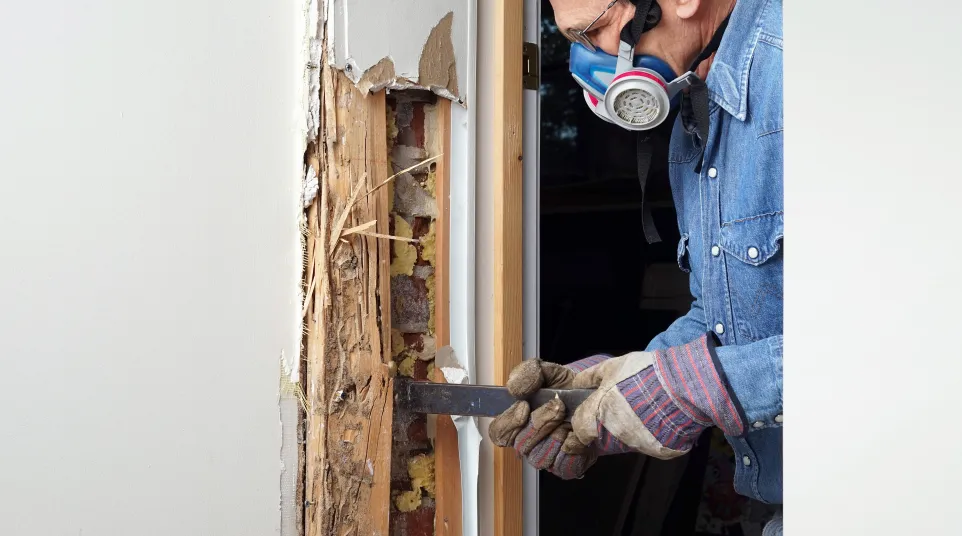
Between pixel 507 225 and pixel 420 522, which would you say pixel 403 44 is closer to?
pixel 507 225

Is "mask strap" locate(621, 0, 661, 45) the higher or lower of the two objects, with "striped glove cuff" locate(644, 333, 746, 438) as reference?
higher

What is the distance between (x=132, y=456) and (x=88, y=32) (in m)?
0.75

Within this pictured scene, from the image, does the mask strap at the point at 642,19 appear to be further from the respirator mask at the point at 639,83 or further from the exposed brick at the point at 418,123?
the exposed brick at the point at 418,123

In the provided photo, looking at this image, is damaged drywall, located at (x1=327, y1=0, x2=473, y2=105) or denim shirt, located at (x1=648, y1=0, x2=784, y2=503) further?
damaged drywall, located at (x1=327, y1=0, x2=473, y2=105)

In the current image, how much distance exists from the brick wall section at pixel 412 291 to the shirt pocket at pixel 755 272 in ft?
2.25

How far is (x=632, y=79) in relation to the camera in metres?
1.58

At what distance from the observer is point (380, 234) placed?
168 cm

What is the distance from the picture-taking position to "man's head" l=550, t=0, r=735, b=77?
1.67 metres

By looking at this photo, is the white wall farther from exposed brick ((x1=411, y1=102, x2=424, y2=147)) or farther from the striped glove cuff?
the striped glove cuff

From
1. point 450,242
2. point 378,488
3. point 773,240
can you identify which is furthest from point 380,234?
point 773,240

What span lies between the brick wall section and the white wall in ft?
0.84

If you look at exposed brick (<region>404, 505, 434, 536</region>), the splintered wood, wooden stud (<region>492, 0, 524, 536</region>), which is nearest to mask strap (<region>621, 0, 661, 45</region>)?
wooden stud (<region>492, 0, 524, 536</region>)

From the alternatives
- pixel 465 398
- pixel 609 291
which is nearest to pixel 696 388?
pixel 465 398

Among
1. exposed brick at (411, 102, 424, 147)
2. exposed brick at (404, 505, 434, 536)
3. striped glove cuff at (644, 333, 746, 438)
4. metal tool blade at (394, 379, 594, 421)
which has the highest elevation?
exposed brick at (411, 102, 424, 147)
